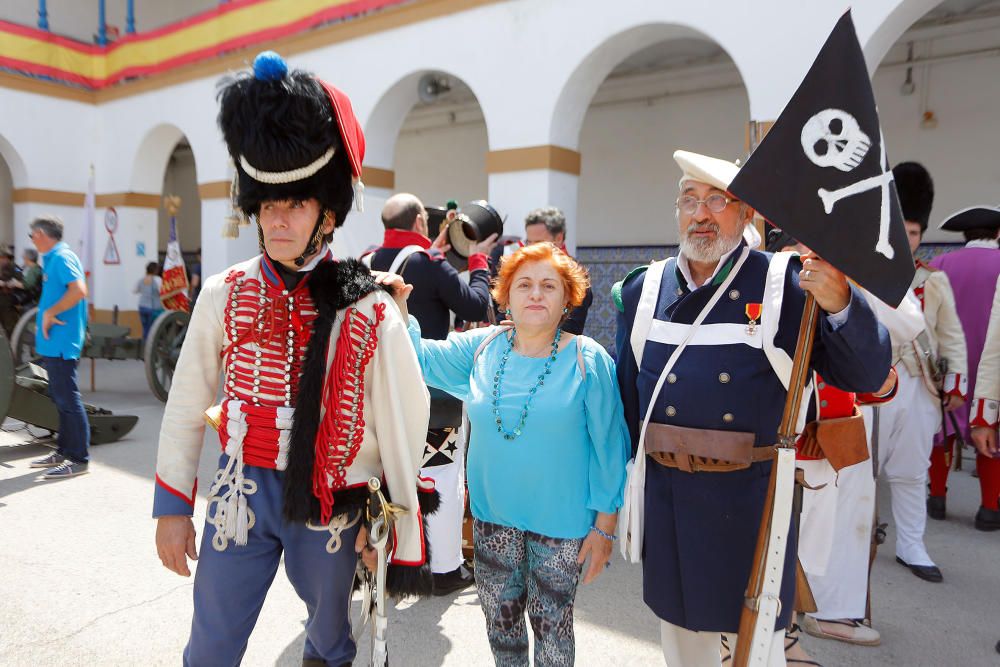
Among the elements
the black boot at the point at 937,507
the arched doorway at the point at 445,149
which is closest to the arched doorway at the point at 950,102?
the black boot at the point at 937,507

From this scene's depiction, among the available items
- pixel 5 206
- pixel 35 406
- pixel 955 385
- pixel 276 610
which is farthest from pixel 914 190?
pixel 5 206

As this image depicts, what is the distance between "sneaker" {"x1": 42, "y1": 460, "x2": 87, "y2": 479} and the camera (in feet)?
15.8

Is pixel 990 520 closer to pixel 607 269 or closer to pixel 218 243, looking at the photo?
pixel 607 269

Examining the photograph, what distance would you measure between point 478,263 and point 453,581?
1.49 meters

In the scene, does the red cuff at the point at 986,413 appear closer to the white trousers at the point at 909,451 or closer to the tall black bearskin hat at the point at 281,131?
the white trousers at the point at 909,451

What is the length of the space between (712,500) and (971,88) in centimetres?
748

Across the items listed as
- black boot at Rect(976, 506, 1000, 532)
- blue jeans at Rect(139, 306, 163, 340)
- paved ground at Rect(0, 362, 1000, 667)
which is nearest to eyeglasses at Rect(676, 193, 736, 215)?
paved ground at Rect(0, 362, 1000, 667)

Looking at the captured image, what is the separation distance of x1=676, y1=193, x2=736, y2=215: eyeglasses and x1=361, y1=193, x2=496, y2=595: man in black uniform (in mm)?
1364

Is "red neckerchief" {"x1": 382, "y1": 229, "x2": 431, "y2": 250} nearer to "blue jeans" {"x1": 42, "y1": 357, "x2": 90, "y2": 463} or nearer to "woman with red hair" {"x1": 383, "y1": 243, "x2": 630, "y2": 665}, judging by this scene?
"woman with red hair" {"x1": 383, "y1": 243, "x2": 630, "y2": 665}

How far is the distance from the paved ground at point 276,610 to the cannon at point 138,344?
3.32 m

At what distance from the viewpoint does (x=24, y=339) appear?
786 cm

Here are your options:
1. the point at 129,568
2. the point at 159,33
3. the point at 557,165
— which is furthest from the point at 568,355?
the point at 159,33

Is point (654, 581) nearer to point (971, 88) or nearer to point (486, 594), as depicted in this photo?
point (486, 594)

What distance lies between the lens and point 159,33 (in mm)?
10375
